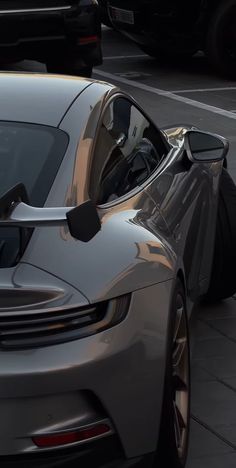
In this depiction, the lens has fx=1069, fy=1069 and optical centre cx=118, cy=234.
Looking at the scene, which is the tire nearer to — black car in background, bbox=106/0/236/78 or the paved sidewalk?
the paved sidewalk

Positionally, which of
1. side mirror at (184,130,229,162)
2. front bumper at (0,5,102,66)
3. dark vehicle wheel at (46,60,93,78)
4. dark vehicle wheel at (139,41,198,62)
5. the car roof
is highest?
the car roof

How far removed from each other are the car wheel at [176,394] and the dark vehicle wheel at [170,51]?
8783mm

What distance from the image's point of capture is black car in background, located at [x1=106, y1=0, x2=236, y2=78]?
11.9 m

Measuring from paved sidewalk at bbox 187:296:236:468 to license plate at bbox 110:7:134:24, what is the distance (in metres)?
7.16

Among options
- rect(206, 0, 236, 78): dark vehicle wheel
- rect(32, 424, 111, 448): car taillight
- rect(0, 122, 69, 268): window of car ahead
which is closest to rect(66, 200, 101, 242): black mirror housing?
rect(0, 122, 69, 268): window of car ahead

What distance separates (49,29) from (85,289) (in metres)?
7.62

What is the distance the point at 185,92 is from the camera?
11.7 metres

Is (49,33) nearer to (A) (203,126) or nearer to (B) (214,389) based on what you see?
(A) (203,126)

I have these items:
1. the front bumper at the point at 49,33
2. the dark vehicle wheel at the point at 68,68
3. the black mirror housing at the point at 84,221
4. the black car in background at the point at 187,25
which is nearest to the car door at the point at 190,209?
the black mirror housing at the point at 84,221

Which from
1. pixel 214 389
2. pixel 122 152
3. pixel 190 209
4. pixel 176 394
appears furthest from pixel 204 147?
pixel 176 394

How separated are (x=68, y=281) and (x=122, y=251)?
0.30m

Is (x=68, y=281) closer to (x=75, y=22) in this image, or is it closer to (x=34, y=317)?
(x=34, y=317)

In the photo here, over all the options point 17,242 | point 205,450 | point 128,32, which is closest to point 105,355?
point 17,242

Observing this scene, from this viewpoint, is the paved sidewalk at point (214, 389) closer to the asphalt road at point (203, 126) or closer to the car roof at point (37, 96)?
the asphalt road at point (203, 126)
